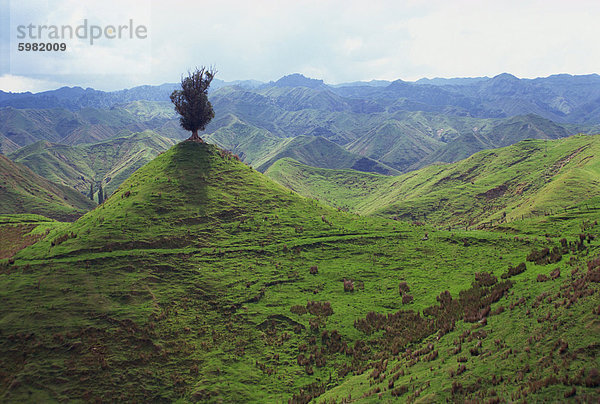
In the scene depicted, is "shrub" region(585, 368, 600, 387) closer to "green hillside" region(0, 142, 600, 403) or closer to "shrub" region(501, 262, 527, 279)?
"green hillside" region(0, 142, 600, 403)

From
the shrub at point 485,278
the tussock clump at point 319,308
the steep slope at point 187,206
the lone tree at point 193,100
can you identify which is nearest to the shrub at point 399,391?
the tussock clump at point 319,308

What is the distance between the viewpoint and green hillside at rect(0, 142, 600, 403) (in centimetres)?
2438

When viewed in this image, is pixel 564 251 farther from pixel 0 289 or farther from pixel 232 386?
pixel 0 289

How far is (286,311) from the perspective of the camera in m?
41.3

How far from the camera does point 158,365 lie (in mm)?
33438

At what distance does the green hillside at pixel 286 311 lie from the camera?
80.0 ft

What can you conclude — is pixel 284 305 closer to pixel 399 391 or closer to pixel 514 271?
pixel 399 391

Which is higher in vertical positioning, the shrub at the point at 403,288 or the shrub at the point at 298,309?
the shrub at the point at 403,288

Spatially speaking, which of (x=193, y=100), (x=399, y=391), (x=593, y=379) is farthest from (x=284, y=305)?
(x=193, y=100)

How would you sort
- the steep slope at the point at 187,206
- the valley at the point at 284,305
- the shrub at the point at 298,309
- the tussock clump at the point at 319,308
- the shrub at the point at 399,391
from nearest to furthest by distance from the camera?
the shrub at the point at 399,391
the valley at the point at 284,305
the tussock clump at the point at 319,308
the shrub at the point at 298,309
the steep slope at the point at 187,206

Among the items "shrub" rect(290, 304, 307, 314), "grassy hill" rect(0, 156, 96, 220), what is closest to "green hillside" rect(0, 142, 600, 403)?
"shrub" rect(290, 304, 307, 314)

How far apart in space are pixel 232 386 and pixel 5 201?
189197 mm

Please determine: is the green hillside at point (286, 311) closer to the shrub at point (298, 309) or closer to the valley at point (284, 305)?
the valley at point (284, 305)

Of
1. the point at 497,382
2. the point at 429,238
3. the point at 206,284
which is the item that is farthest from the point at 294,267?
the point at 497,382
